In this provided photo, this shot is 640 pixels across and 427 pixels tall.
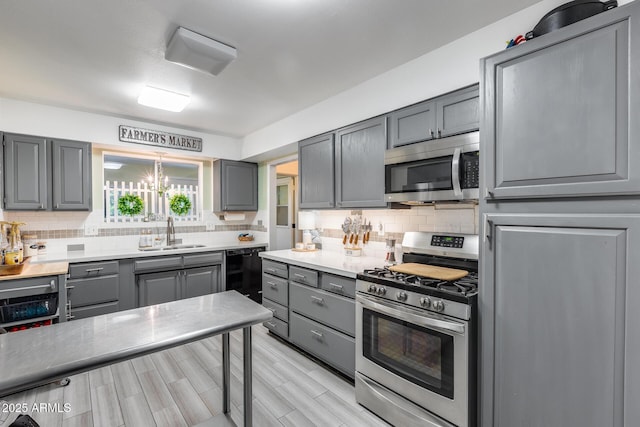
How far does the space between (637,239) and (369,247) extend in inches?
83.2

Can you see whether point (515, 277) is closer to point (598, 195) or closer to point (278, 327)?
point (598, 195)

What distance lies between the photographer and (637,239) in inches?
44.8

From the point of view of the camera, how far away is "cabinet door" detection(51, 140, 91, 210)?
3312 millimetres

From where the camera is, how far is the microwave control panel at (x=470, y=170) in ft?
6.22

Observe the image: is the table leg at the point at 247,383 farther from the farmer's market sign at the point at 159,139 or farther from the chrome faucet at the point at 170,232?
the farmer's market sign at the point at 159,139

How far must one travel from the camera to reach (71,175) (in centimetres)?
340

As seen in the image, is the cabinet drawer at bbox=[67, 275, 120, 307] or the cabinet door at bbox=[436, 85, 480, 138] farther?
the cabinet drawer at bbox=[67, 275, 120, 307]

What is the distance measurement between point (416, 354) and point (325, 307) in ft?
3.04

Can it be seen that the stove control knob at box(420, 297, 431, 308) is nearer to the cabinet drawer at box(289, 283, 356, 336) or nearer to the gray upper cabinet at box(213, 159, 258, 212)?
the cabinet drawer at box(289, 283, 356, 336)

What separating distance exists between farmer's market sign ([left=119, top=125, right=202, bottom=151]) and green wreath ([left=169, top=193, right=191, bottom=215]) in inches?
29.0

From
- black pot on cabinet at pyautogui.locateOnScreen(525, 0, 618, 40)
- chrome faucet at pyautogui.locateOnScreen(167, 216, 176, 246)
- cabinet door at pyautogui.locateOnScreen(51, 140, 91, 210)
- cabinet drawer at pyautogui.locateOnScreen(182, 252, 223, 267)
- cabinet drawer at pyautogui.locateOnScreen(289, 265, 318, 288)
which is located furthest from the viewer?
chrome faucet at pyautogui.locateOnScreen(167, 216, 176, 246)

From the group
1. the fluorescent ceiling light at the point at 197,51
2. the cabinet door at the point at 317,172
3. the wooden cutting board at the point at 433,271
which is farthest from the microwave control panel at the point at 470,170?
the fluorescent ceiling light at the point at 197,51

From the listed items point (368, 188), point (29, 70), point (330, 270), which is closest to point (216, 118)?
point (29, 70)

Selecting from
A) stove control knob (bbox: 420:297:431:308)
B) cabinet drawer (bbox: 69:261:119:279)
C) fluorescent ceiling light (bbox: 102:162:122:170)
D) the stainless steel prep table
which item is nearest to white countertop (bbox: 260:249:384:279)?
stove control knob (bbox: 420:297:431:308)
